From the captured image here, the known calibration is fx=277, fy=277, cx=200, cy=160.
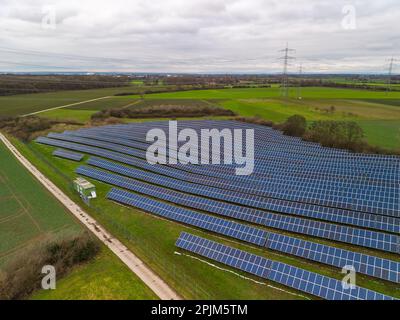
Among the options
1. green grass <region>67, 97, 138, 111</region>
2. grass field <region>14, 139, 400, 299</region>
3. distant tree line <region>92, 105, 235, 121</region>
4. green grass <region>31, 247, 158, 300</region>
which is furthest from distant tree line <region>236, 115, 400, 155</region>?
green grass <region>67, 97, 138, 111</region>

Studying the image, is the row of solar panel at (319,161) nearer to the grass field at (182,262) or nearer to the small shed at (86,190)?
the small shed at (86,190)

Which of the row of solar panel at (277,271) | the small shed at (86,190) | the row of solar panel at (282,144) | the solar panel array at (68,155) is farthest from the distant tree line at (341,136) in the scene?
the solar panel array at (68,155)

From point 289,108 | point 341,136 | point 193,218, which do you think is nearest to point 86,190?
point 193,218

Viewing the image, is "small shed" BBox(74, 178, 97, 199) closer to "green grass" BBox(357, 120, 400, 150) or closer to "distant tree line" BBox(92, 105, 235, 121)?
"green grass" BBox(357, 120, 400, 150)

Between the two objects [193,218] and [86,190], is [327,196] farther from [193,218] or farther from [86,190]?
[86,190]

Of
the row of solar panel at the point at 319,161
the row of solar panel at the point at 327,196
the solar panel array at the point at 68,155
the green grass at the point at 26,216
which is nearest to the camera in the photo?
the green grass at the point at 26,216

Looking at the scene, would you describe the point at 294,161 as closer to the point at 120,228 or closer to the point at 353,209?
the point at 353,209

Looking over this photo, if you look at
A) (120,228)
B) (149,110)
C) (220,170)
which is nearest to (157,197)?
(120,228)
